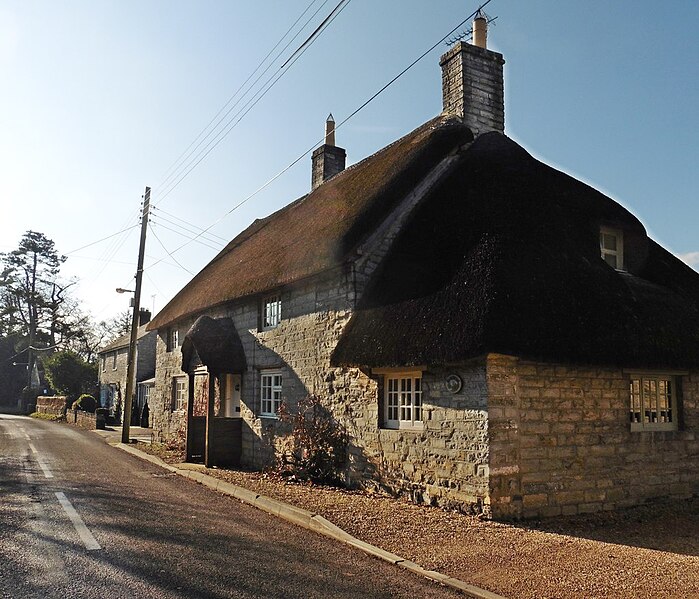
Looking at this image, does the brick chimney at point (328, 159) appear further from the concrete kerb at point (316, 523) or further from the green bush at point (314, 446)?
the concrete kerb at point (316, 523)

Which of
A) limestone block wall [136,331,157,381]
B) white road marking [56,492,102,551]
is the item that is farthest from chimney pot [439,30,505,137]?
limestone block wall [136,331,157,381]

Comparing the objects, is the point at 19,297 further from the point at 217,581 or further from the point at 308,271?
the point at 217,581

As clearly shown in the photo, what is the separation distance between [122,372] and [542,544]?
35787 mm

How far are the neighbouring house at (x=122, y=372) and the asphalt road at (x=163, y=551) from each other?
77.6 feet

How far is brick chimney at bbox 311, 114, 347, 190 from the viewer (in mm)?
19828

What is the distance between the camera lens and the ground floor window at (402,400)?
10367 mm

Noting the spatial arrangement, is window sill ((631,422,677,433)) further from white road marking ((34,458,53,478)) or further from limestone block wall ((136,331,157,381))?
limestone block wall ((136,331,157,381))

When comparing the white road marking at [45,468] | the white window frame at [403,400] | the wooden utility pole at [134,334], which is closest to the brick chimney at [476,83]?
the white window frame at [403,400]

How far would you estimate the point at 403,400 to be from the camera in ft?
35.0

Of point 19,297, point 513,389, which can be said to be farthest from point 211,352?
point 19,297

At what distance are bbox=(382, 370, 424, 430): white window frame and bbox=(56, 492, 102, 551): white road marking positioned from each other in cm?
506

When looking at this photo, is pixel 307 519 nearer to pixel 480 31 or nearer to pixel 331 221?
pixel 331 221

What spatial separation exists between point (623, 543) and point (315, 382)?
6505 millimetres

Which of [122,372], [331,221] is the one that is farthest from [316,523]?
[122,372]
